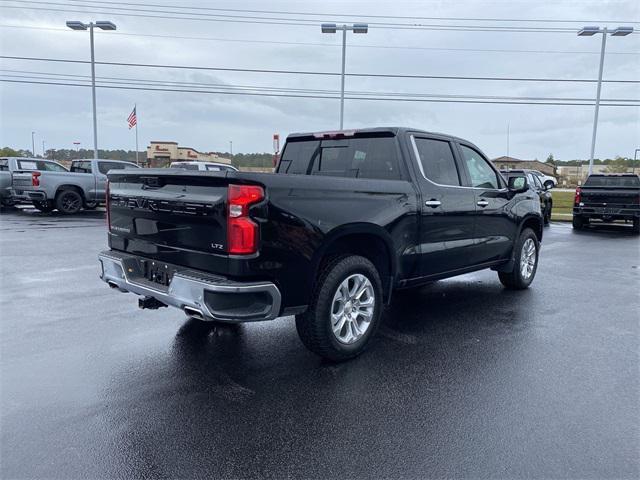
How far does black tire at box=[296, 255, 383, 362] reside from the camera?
12.9 ft

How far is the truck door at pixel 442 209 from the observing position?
497cm

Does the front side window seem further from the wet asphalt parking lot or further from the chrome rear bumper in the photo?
the chrome rear bumper

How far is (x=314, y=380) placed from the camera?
3828 mm

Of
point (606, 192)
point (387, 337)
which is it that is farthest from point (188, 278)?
point (606, 192)

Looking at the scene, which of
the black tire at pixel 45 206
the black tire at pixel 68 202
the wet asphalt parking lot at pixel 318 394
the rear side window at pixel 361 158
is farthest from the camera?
the black tire at pixel 45 206

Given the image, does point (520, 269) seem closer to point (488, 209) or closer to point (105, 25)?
point (488, 209)

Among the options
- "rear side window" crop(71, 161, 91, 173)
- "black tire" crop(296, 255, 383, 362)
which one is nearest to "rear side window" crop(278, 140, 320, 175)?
"black tire" crop(296, 255, 383, 362)

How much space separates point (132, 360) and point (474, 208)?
3928 millimetres

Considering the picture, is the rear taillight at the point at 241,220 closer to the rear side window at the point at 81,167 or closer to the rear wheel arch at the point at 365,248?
the rear wheel arch at the point at 365,248

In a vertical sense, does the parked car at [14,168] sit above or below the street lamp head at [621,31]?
below

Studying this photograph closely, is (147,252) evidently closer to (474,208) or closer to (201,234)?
(201,234)

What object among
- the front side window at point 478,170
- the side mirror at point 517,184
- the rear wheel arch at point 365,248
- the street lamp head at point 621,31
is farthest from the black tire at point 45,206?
the street lamp head at point 621,31

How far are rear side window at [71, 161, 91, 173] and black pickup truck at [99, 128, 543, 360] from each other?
51.3 feet

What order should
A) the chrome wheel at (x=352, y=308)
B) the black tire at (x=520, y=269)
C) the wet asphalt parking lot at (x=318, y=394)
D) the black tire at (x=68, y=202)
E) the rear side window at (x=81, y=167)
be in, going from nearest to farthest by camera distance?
the wet asphalt parking lot at (x=318, y=394)
the chrome wheel at (x=352, y=308)
the black tire at (x=520, y=269)
the black tire at (x=68, y=202)
the rear side window at (x=81, y=167)
